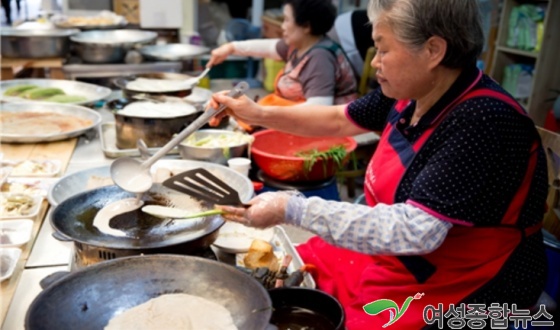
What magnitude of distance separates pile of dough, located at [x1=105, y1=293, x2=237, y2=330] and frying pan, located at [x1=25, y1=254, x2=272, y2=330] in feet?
0.06

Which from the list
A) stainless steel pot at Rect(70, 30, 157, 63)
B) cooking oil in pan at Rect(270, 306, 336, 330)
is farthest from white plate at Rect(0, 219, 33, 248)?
stainless steel pot at Rect(70, 30, 157, 63)

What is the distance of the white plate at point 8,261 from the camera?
1.27 meters

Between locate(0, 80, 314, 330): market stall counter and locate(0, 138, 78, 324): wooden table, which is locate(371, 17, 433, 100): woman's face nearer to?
locate(0, 80, 314, 330): market stall counter

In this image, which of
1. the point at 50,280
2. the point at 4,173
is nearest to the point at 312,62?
the point at 4,173

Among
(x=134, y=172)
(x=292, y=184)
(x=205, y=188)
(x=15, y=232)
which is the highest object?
(x=205, y=188)

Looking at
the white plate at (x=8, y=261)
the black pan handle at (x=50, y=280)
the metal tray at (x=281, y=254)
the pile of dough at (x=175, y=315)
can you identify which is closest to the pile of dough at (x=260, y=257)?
the metal tray at (x=281, y=254)

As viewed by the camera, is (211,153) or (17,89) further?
(17,89)

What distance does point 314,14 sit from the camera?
2.94 metres

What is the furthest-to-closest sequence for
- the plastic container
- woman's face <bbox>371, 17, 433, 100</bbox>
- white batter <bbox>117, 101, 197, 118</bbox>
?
white batter <bbox>117, 101, 197, 118</bbox> → the plastic container → woman's face <bbox>371, 17, 433, 100</bbox>

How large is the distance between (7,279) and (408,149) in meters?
1.08

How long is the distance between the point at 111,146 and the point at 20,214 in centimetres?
79

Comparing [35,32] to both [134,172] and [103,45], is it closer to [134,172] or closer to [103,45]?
[103,45]

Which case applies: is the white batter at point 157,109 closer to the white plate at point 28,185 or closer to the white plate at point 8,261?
the white plate at point 28,185

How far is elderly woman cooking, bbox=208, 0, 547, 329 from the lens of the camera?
1.19m
